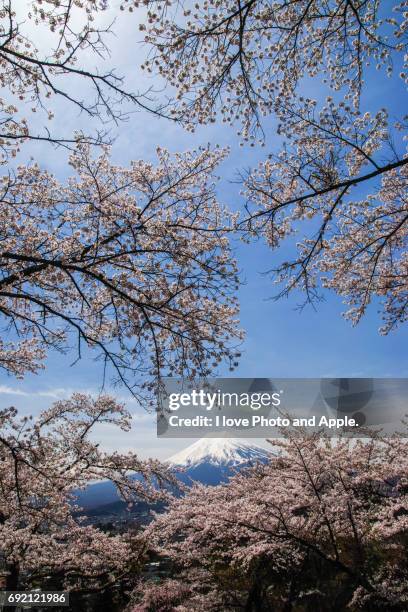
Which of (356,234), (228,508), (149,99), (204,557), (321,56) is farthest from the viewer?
(204,557)

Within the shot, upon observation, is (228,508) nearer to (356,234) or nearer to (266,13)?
(356,234)

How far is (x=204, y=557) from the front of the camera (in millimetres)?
10805

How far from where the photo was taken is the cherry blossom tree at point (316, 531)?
6.94 metres

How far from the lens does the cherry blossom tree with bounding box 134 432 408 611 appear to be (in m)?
6.94

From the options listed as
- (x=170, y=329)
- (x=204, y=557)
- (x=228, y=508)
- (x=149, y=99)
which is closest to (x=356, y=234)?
(x=170, y=329)

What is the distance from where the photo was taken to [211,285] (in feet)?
23.4

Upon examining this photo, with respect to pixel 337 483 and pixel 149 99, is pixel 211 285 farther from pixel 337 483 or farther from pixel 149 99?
pixel 337 483

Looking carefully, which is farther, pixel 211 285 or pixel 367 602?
pixel 211 285

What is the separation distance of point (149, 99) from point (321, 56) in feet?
9.70

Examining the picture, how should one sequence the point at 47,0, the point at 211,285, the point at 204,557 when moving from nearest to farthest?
1. the point at 47,0
2. the point at 211,285
3. the point at 204,557

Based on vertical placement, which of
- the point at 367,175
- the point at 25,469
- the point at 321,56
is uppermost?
the point at 321,56

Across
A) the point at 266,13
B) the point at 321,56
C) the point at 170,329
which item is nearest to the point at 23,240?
the point at 170,329

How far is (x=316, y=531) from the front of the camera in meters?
8.05

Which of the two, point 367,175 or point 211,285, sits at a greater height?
point 367,175
